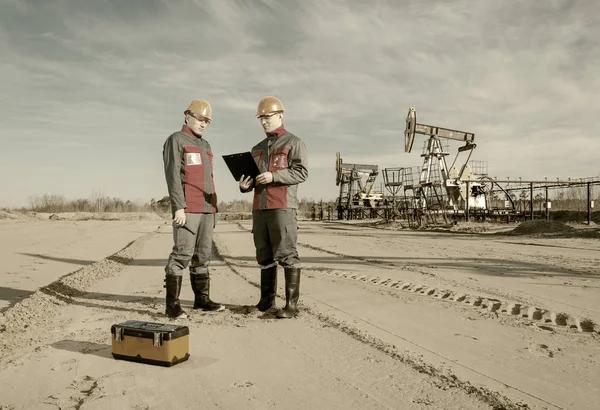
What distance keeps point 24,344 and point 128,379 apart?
1289mm

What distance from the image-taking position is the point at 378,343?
10.6 ft

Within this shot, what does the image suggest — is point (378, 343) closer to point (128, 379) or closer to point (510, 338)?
point (510, 338)

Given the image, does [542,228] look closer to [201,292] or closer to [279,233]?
[279,233]

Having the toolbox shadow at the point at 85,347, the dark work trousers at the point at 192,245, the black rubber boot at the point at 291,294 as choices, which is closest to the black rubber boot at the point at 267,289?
the black rubber boot at the point at 291,294

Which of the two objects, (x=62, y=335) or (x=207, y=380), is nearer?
(x=207, y=380)

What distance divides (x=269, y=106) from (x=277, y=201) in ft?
3.14

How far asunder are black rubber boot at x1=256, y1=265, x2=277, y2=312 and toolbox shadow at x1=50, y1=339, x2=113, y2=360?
1564 mm

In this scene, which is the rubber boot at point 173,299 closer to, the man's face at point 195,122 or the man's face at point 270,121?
the man's face at point 195,122

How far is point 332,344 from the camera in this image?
10.5 feet

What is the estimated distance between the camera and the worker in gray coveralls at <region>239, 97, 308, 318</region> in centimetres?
415

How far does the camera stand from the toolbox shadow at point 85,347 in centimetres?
302

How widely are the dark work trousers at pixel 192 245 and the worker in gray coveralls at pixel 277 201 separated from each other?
503 mm

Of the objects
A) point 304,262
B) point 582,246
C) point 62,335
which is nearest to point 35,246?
point 304,262

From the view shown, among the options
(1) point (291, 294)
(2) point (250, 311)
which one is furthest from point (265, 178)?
(2) point (250, 311)
